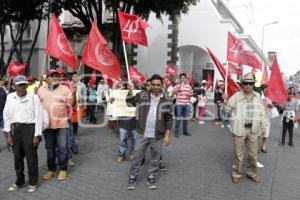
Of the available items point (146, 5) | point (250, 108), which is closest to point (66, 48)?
point (250, 108)

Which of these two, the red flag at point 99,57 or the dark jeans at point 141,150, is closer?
the dark jeans at point 141,150

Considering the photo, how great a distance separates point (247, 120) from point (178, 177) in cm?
151

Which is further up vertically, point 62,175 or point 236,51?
point 236,51

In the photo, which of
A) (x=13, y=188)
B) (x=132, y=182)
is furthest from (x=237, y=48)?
(x=13, y=188)

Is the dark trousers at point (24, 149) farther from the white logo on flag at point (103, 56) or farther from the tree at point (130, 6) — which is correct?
the tree at point (130, 6)

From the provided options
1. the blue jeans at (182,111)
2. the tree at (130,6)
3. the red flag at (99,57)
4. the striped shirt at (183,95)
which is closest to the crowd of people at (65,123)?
the red flag at (99,57)

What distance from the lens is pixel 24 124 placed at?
A: 5738 mm

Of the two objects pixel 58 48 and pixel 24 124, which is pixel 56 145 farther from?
pixel 58 48

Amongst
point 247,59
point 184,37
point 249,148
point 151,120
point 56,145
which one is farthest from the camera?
point 184,37

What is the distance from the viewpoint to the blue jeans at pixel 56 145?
6.40 m

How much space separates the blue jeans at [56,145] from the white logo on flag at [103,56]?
2499 millimetres

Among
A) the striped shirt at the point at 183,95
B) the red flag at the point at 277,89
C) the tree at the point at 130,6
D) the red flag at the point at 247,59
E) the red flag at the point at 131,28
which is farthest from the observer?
the tree at the point at 130,6

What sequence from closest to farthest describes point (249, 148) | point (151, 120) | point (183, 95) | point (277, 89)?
point (151, 120) < point (249, 148) < point (277, 89) < point (183, 95)

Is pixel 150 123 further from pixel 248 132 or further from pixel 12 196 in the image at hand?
pixel 12 196
